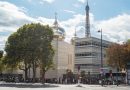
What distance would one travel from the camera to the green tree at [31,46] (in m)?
82.6

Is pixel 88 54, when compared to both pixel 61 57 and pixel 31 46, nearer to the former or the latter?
pixel 61 57

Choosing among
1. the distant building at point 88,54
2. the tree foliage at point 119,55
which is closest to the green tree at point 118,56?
the tree foliage at point 119,55

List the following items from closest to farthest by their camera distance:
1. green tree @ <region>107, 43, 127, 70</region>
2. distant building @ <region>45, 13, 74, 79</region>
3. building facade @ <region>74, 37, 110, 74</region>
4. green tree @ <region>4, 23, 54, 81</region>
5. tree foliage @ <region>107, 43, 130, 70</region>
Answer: green tree @ <region>4, 23, 54, 81</region> < tree foliage @ <region>107, 43, 130, 70</region> < green tree @ <region>107, 43, 127, 70</region> < distant building @ <region>45, 13, 74, 79</region> < building facade @ <region>74, 37, 110, 74</region>

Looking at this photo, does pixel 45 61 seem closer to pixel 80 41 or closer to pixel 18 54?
pixel 18 54

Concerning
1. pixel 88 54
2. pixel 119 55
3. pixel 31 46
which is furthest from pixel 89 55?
pixel 31 46

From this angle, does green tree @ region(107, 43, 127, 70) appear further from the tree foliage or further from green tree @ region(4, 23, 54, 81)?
green tree @ region(4, 23, 54, 81)

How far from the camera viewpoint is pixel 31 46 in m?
82.7

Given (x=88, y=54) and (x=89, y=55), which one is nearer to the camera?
(x=89, y=55)

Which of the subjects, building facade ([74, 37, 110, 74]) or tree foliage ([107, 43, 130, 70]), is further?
building facade ([74, 37, 110, 74])

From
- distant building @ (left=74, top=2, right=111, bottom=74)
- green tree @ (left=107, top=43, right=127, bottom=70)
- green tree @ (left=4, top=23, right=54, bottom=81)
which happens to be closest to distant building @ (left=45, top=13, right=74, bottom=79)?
distant building @ (left=74, top=2, right=111, bottom=74)

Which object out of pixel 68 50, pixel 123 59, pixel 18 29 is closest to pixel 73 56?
pixel 68 50

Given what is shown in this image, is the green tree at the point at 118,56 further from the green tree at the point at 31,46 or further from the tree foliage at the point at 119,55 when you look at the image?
the green tree at the point at 31,46

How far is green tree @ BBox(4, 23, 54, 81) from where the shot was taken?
82.6 meters

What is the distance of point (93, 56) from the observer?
11750cm
